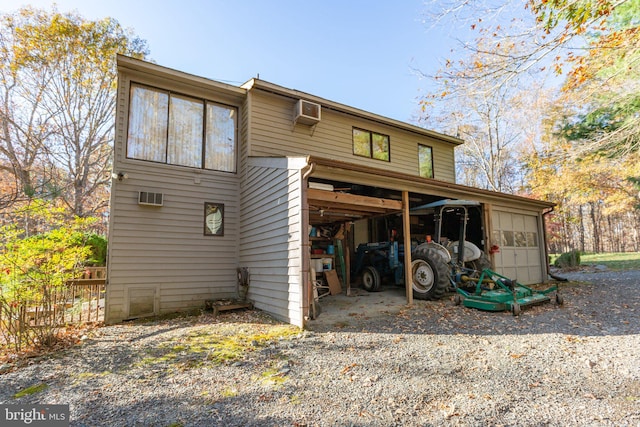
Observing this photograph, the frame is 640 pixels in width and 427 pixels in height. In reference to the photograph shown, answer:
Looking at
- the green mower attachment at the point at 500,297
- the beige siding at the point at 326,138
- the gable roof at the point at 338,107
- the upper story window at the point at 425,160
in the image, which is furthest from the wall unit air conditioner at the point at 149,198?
the upper story window at the point at 425,160

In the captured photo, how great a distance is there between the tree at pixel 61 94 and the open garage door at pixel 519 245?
1631 centimetres

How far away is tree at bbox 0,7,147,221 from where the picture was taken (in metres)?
13.5

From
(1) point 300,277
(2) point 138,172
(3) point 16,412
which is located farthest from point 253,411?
(2) point 138,172

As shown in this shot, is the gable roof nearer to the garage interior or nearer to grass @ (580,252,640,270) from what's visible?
the garage interior

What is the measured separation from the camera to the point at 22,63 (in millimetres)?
13633

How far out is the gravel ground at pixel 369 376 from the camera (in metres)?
2.54

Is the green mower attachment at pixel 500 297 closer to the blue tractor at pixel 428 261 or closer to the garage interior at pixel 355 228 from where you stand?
the blue tractor at pixel 428 261

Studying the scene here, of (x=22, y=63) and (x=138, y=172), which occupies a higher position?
(x=22, y=63)

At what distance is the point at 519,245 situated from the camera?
9609 millimetres

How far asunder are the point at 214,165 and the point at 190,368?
5.15m

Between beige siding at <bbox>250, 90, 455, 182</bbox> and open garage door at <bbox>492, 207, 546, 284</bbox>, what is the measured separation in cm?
273

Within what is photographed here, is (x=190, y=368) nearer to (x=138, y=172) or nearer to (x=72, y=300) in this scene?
(x=72, y=300)

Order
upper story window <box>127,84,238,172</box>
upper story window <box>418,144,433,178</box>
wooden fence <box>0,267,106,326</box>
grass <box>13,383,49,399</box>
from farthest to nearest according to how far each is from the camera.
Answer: upper story window <box>418,144,433,178</box>, upper story window <box>127,84,238,172</box>, wooden fence <box>0,267,106,326</box>, grass <box>13,383,49,399</box>

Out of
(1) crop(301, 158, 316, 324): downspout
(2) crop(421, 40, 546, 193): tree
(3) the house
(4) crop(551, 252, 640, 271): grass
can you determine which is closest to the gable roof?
(3) the house
